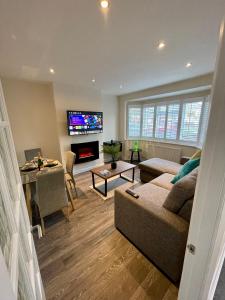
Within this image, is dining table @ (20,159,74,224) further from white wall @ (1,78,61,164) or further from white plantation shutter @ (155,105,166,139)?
white plantation shutter @ (155,105,166,139)

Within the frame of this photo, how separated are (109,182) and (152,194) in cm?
172

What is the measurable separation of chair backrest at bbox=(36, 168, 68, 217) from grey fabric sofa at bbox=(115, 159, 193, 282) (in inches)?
33.4

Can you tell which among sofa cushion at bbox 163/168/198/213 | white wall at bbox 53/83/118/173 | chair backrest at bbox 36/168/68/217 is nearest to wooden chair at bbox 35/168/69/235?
chair backrest at bbox 36/168/68/217

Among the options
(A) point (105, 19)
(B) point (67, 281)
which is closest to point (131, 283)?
(B) point (67, 281)

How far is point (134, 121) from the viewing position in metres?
5.29

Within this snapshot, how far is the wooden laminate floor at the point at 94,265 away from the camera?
1.30m

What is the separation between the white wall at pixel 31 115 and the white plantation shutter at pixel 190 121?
12.6ft

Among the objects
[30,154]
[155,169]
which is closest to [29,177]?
[30,154]

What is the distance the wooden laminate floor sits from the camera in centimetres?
130

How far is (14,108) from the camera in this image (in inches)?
128

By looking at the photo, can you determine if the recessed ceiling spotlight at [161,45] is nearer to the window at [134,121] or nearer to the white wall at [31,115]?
the white wall at [31,115]

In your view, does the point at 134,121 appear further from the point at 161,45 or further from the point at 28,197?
the point at 28,197

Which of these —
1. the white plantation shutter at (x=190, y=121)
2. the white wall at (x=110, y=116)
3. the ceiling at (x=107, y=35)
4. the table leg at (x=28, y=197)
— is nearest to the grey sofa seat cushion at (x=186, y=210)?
the ceiling at (x=107, y=35)

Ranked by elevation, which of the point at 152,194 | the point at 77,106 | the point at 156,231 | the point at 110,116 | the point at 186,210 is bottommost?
the point at 156,231
